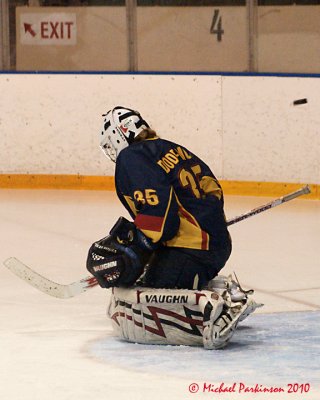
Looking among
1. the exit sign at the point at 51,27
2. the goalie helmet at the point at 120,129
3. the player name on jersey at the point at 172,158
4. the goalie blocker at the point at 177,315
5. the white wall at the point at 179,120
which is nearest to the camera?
the goalie blocker at the point at 177,315

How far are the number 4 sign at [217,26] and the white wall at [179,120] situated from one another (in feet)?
1.51

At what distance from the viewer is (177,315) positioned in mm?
4500

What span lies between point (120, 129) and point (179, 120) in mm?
3995

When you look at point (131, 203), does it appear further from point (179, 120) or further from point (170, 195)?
point (179, 120)

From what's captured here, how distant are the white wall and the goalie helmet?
3669 mm

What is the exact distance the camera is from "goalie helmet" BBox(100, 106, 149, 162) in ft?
15.4

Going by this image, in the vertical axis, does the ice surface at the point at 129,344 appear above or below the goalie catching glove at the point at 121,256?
below

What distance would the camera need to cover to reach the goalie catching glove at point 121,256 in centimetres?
451

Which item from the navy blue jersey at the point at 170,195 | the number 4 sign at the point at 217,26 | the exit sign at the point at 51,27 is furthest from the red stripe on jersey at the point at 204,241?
the exit sign at the point at 51,27

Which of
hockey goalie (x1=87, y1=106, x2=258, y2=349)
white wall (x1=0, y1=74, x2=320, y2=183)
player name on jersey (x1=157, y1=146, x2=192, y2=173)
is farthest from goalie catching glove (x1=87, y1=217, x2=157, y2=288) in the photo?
white wall (x1=0, y1=74, x2=320, y2=183)

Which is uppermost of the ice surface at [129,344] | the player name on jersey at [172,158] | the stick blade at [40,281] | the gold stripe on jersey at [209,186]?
the player name on jersey at [172,158]

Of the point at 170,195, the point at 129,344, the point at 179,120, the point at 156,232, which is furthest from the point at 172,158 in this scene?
the point at 179,120

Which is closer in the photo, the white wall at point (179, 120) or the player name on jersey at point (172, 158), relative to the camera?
the player name on jersey at point (172, 158)

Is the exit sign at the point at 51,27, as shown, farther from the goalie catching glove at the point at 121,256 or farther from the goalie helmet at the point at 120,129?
the goalie catching glove at the point at 121,256
